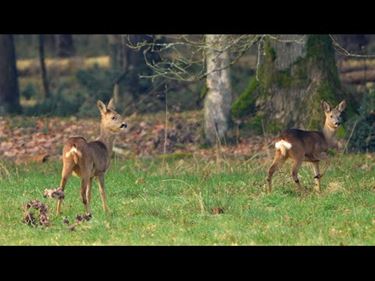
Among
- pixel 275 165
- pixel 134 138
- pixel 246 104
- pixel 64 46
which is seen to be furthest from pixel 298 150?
pixel 64 46

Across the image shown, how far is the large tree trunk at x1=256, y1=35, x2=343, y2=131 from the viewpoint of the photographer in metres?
19.1

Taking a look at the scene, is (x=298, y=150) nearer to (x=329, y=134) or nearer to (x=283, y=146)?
(x=283, y=146)

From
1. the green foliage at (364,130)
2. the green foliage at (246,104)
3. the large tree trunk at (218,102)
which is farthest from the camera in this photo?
the green foliage at (246,104)

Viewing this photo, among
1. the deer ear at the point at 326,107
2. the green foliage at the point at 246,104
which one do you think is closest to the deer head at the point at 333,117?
the deer ear at the point at 326,107

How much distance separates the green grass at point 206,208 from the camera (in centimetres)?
1086

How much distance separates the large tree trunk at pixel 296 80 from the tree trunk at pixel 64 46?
19.2 m

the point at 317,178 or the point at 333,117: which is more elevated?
the point at 333,117

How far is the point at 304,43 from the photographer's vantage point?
19422 millimetres

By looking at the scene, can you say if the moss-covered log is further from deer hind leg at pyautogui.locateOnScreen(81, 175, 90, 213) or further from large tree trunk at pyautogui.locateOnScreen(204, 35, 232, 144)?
deer hind leg at pyautogui.locateOnScreen(81, 175, 90, 213)

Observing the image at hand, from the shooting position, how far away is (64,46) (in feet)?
126

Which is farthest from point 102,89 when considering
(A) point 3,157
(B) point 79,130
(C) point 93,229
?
(C) point 93,229

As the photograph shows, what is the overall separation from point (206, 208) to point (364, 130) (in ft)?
22.4

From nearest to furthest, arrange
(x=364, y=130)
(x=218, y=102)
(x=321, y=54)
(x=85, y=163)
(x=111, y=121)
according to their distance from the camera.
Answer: (x=85, y=163) → (x=111, y=121) → (x=364, y=130) → (x=321, y=54) → (x=218, y=102)

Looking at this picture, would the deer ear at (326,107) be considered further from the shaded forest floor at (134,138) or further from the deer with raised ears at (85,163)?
the deer with raised ears at (85,163)
